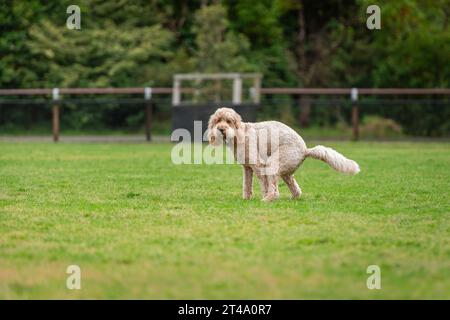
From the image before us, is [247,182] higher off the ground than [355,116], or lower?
higher

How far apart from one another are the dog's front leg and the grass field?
118 mm

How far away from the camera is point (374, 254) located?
22.4 feet

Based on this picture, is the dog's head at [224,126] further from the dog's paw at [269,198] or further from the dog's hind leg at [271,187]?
the dog's paw at [269,198]

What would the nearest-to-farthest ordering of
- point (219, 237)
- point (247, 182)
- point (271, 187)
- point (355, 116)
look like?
point (219, 237), point (271, 187), point (247, 182), point (355, 116)

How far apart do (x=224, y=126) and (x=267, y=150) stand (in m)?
0.64

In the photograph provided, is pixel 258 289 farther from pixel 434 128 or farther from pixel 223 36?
pixel 223 36

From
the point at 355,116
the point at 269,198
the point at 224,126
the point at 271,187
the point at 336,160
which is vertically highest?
the point at 224,126

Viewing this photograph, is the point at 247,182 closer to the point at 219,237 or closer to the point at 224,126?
the point at 224,126

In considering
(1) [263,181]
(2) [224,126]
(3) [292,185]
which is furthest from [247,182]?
(2) [224,126]

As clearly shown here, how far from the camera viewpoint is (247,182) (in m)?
10.6

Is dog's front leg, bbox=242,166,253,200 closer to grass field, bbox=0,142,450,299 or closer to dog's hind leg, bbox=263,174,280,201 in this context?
grass field, bbox=0,142,450,299

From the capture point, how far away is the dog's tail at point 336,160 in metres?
10.2

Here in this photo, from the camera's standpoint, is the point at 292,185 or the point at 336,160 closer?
the point at 336,160

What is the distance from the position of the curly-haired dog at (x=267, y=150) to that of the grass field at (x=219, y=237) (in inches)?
16.4
